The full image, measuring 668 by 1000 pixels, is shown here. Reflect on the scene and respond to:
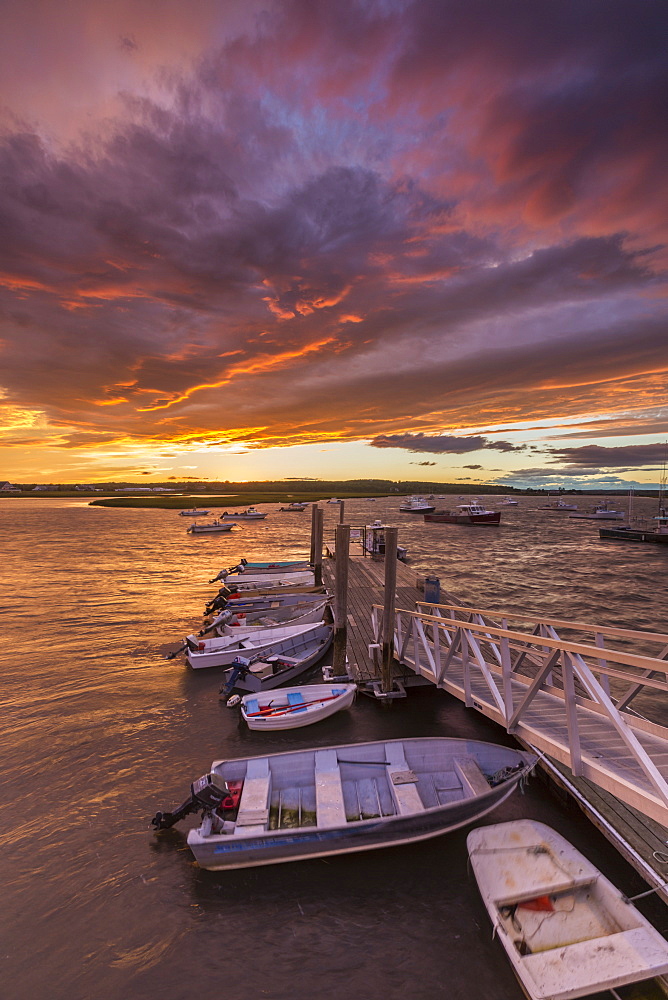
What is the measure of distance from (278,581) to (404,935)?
19.6 m

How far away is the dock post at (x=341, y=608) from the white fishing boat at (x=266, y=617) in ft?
14.0

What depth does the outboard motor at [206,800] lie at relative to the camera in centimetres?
773

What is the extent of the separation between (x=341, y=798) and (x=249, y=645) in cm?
901

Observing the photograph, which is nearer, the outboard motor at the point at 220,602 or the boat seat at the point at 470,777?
the boat seat at the point at 470,777

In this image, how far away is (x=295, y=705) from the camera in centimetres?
1261

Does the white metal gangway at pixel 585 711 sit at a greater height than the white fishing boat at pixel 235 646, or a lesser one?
greater

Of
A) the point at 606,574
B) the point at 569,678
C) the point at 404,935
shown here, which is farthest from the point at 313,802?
the point at 606,574

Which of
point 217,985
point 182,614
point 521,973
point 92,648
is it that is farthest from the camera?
point 182,614

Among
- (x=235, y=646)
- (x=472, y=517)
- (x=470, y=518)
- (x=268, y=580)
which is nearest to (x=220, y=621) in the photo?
(x=235, y=646)

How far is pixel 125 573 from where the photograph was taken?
34.6 meters

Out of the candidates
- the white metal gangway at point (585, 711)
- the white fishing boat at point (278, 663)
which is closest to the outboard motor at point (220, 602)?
the white fishing boat at point (278, 663)

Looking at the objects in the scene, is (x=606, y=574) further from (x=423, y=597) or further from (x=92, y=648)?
(x=92, y=648)

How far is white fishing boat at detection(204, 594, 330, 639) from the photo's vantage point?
62.0 ft

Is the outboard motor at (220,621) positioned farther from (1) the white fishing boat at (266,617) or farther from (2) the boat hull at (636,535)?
(2) the boat hull at (636,535)
